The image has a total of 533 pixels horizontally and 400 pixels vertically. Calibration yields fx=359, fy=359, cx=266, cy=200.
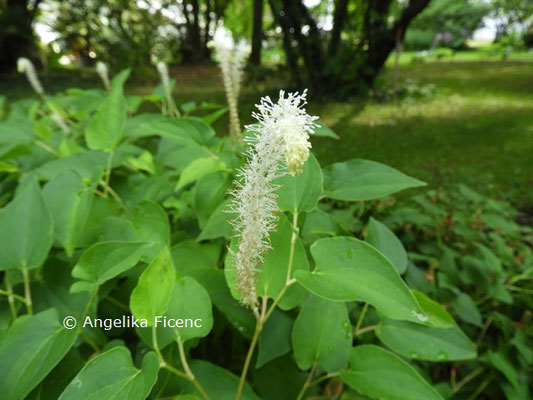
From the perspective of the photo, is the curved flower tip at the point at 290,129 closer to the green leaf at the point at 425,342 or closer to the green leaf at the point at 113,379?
the green leaf at the point at 113,379

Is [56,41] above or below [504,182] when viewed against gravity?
above

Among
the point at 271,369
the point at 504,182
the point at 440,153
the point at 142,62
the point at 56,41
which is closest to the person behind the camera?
the point at 271,369

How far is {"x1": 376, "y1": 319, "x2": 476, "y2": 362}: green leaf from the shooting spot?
0.68 meters

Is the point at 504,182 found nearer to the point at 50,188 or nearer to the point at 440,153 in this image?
the point at 440,153

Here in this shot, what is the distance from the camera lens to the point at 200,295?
61 cm

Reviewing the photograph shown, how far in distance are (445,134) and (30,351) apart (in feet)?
9.80

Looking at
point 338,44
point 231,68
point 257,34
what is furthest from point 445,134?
point 257,34

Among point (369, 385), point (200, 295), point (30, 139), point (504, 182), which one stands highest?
point (30, 139)

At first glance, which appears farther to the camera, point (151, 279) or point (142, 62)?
point (142, 62)

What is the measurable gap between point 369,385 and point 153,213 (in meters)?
0.54

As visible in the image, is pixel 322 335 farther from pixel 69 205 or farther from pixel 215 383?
pixel 69 205

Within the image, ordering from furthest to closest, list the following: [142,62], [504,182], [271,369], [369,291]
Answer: [142,62], [504,182], [271,369], [369,291]

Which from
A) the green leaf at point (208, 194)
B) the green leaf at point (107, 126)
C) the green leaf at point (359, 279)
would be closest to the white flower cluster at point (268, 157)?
the green leaf at point (359, 279)

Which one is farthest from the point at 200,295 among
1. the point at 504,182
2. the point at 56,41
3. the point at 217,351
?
the point at 56,41
